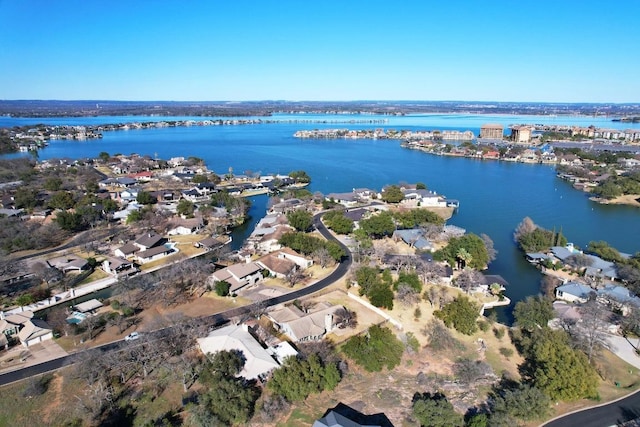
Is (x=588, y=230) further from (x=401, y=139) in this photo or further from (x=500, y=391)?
(x=401, y=139)

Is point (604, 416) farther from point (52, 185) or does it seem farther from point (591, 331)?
point (52, 185)

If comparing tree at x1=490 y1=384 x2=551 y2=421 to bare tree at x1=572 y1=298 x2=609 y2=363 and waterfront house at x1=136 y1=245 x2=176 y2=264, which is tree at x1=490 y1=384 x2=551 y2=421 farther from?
waterfront house at x1=136 y1=245 x2=176 y2=264

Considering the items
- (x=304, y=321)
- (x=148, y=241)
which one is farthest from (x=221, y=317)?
(x=148, y=241)

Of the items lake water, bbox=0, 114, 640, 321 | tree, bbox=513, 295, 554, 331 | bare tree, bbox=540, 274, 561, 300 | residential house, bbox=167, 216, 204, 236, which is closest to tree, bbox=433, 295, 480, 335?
tree, bbox=513, 295, 554, 331

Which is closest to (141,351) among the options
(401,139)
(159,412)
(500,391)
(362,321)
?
(159,412)

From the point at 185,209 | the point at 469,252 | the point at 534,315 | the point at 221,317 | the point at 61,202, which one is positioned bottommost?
the point at 221,317

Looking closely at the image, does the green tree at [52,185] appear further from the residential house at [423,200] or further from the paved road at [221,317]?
the residential house at [423,200]
